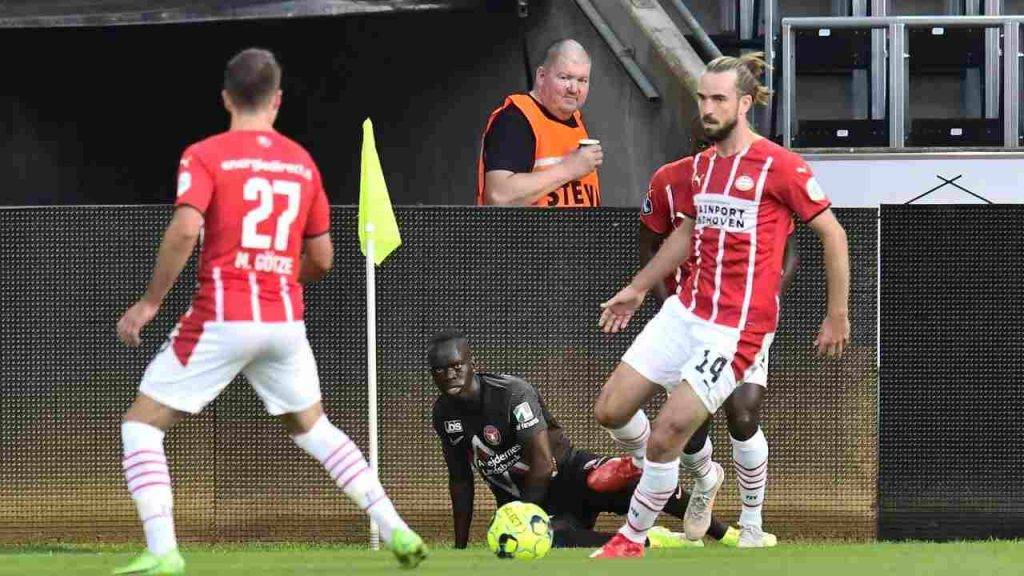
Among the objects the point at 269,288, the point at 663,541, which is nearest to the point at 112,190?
the point at 663,541

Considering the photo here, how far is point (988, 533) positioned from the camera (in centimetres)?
1097

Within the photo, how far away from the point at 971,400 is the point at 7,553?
18.4 ft

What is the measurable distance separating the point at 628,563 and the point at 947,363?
3742 mm

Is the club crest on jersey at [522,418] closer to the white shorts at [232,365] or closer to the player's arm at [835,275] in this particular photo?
the player's arm at [835,275]

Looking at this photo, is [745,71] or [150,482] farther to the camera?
[745,71]

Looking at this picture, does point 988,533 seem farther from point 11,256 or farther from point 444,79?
point 444,79

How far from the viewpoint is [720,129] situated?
27.0 ft

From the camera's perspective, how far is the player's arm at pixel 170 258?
6.73 meters

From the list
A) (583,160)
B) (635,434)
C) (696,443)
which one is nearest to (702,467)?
(696,443)

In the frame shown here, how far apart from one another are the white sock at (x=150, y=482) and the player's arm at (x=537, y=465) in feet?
10.9

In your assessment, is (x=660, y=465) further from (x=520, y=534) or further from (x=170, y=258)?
(x=170, y=258)

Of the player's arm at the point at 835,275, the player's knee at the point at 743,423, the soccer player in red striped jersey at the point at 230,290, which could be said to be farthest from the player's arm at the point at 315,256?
the player's knee at the point at 743,423

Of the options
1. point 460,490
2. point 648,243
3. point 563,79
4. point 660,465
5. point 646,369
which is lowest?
point 460,490

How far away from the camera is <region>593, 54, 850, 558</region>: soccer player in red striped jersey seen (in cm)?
813
